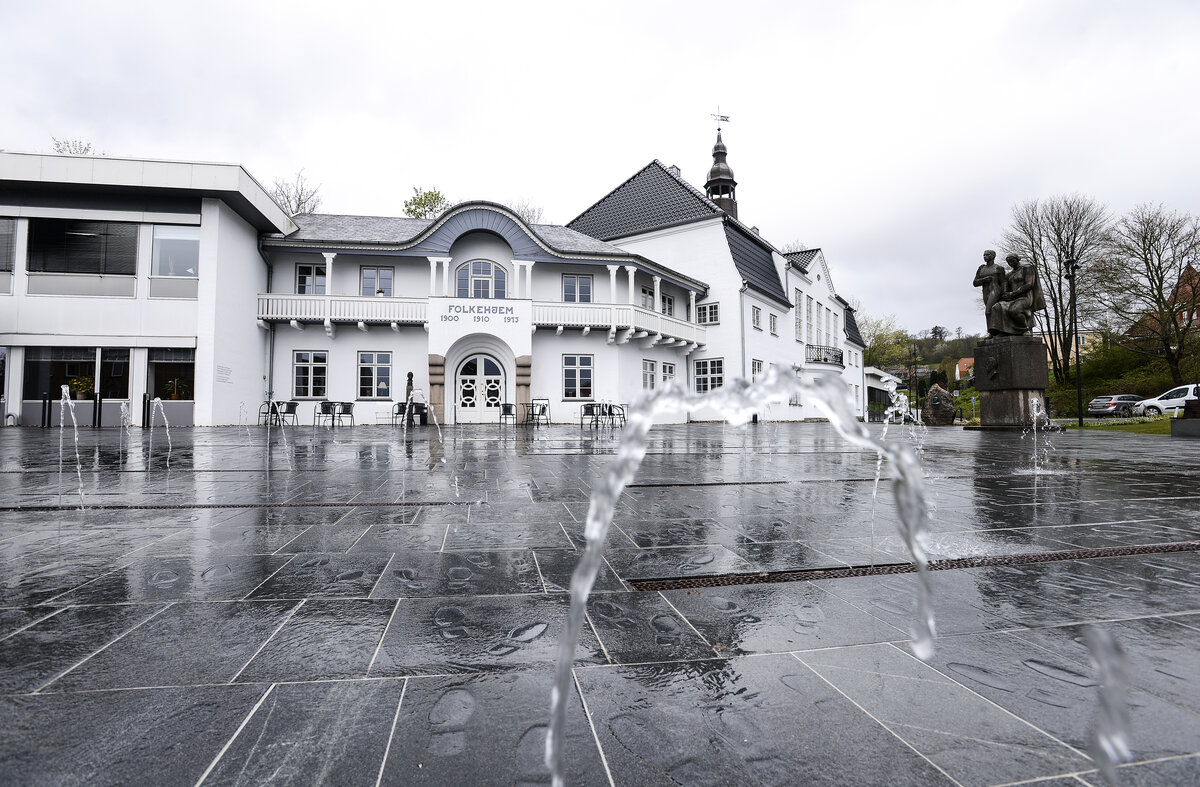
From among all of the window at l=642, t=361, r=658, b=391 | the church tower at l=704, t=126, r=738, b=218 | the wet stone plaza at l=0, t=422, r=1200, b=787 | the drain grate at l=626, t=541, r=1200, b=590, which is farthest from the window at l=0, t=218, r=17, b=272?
the church tower at l=704, t=126, r=738, b=218

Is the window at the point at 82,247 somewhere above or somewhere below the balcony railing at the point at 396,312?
above

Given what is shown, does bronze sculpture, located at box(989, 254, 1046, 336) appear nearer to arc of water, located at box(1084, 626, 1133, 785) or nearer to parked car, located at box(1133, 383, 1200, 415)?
parked car, located at box(1133, 383, 1200, 415)

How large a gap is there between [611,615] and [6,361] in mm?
25567

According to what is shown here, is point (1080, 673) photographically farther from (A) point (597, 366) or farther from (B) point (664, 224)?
(B) point (664, 224)

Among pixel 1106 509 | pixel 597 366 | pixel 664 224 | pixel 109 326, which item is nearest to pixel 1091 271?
pixel 664 224

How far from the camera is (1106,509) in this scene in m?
5.09

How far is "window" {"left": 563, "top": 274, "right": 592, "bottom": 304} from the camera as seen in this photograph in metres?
26.3

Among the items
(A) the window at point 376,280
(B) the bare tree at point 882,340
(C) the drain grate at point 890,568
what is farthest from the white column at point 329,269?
(B) the bare tree at point 882,340

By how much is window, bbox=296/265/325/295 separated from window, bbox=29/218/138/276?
18.0 feet

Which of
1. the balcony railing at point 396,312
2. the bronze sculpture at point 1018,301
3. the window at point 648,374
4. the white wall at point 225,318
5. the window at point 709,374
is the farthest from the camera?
the window at point 709,374

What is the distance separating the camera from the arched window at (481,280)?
24922 mm

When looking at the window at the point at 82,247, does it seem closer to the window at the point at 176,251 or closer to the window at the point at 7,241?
the window at the point at 7,241

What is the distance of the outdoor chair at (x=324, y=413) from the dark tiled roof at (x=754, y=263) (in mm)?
19157

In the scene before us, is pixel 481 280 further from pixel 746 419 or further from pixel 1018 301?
pixel 746 419
